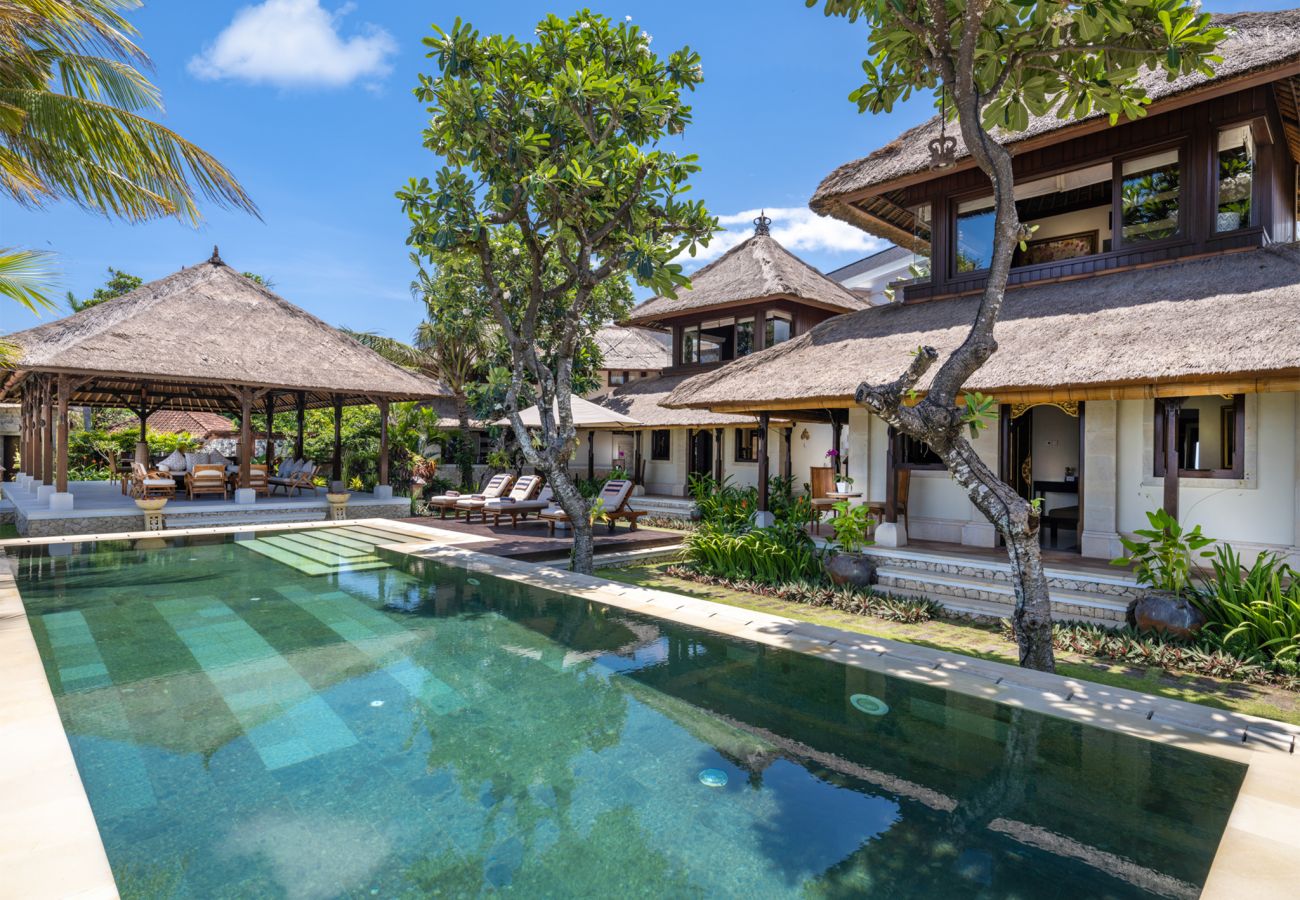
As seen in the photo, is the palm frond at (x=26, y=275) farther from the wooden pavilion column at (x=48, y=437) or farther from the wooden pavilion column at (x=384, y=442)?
the wooden pavilion column at (x=48, y=437)

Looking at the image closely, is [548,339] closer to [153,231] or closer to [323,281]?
[153,231]

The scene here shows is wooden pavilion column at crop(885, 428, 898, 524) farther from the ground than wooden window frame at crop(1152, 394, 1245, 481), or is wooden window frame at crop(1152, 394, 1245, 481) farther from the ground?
wooden window frame at crop(1152, 394, 1245, 481)

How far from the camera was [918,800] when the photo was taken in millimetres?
3594

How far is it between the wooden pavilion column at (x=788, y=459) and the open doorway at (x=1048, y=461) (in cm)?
559

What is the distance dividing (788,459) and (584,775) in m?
14.4

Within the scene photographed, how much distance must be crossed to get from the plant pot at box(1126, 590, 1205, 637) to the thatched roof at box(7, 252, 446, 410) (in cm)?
1563

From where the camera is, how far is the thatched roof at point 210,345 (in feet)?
43.4

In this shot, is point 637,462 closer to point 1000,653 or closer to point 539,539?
point 539,539

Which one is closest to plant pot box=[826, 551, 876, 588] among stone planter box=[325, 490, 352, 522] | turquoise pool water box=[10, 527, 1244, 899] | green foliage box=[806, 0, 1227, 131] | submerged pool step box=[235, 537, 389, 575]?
turquoise pool water box=[10, 527, 1244, 899]

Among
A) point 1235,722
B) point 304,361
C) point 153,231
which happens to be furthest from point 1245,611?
point 304,361

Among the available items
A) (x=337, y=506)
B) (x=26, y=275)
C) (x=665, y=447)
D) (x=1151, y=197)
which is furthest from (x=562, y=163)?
(x=665, y=447)

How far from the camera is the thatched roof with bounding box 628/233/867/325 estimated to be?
1884cm

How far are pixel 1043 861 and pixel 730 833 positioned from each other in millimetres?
1491

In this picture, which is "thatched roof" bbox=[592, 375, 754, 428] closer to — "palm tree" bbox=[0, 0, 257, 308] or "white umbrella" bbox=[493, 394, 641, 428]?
"white umbrella" bbox=[493, 394, 641, 428]
